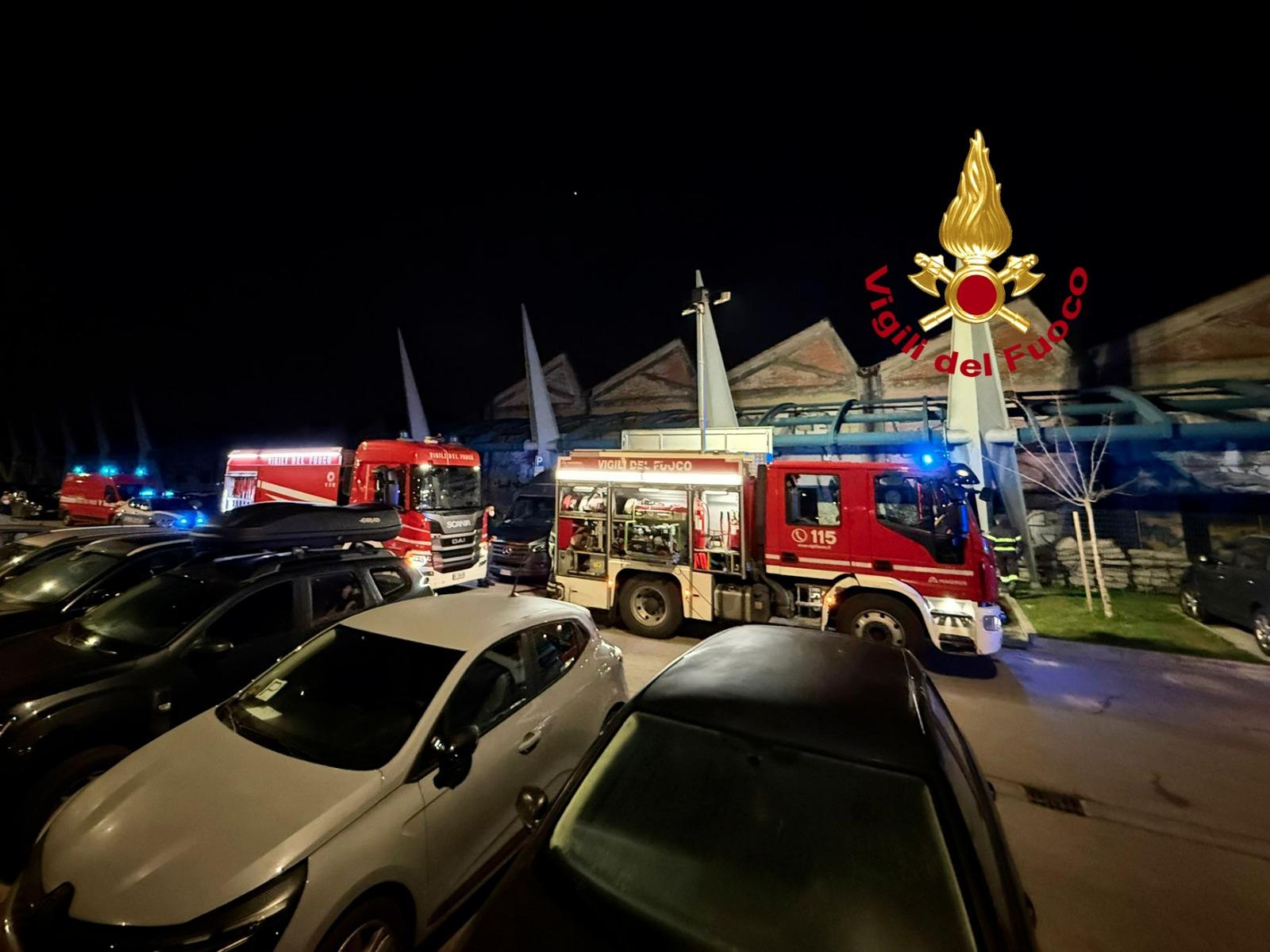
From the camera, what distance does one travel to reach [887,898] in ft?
5.48

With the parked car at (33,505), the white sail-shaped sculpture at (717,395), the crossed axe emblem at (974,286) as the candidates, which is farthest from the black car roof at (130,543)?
Answer: the parked car at (33,505)

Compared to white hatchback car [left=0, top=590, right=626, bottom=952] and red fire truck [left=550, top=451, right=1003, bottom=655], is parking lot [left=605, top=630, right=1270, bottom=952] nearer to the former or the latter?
red fire truck [left=550, top=451, right=1003, bottom=655]

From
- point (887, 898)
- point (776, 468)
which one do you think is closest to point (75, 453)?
point (776, 468)

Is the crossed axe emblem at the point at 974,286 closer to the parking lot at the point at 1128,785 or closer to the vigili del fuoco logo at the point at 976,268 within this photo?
the vigili del fuoco logo at the point at 976,268

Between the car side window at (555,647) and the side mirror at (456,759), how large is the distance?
0.88 metres

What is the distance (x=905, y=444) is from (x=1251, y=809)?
10004mm

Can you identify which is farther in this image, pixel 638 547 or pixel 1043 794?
pixel 638 547

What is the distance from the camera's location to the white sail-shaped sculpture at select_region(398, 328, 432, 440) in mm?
24536

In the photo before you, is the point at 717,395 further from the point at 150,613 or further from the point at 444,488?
the point at 150,613

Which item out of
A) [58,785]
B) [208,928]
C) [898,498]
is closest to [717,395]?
[898,498]

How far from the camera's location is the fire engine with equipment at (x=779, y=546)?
21.6 ft

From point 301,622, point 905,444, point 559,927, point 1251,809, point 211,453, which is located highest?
point 211,453

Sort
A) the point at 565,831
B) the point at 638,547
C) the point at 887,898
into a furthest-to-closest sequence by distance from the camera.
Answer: the point at 638,547
the point at 565,831
the point at 887,898

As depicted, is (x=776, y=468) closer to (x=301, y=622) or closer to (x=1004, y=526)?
(x=301, y=622)
